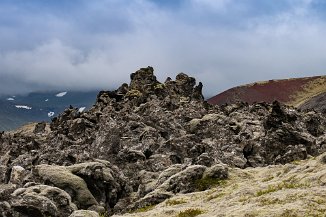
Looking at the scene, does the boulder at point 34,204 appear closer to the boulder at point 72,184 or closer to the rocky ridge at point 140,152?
the rocky ridge at point 140,152

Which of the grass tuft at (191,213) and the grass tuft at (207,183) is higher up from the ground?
the grass tuft at (207,183)

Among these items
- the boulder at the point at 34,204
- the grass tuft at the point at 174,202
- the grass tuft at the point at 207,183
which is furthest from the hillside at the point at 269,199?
the boulder at the point at 34,204

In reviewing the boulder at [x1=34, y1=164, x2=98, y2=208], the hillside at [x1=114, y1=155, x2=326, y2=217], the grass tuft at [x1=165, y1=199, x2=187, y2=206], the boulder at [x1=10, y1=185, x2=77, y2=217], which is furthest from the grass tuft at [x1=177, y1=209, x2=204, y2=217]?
the boulder at [x1=34, y1=164, x2=98, y2=208]

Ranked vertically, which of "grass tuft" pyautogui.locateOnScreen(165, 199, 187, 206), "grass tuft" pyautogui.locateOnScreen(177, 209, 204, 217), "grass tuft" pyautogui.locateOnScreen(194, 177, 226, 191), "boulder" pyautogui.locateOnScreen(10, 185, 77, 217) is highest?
"boulder" pyautogui.locateOnScreen(10, 185, 77, 217)

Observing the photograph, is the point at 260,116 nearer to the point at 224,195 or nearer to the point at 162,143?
the point at 162,143

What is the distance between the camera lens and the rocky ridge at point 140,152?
48.7 metres

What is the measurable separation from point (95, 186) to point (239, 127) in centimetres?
5680

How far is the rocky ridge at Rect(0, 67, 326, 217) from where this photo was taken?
4872 centimetres

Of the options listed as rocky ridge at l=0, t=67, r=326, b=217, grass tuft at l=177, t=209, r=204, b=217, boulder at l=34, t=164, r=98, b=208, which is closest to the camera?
grass tuft at l=177, t=209, r=204, b=217

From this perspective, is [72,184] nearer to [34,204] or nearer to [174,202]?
[34,204]

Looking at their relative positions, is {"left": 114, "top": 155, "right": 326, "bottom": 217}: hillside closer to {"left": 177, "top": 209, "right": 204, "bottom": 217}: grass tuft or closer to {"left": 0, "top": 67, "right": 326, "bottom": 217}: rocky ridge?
{"left": 177, "top": 209, "right": 204, "bottom": 217}: grass tuft

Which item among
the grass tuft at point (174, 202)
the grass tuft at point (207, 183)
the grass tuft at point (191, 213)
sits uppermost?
the grass tuft at point (207, 183)

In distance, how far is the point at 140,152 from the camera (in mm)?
89312

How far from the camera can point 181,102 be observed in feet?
481
